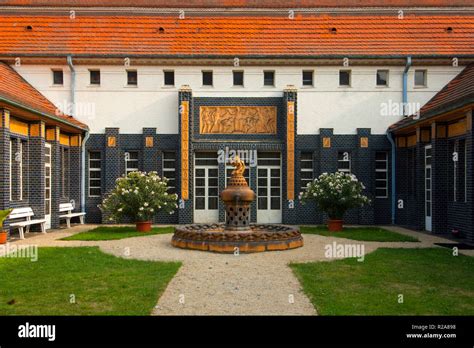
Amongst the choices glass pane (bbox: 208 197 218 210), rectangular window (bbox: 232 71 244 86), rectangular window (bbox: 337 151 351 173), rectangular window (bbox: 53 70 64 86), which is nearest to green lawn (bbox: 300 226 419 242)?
rectangular window (bbox: 337 151 351 173)

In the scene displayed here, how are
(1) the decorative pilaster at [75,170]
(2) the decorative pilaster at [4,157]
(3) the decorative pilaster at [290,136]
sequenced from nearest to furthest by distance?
(2) the decorative pilaster at [4,157] → (3) the decorative pilaster at [290,136] → (1) the decorative pilaster at [75,170]

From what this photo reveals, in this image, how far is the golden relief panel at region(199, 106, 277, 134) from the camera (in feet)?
77.3

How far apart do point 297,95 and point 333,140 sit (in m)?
2.72

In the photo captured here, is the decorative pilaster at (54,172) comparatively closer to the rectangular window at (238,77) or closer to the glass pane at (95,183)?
the glass pane at (95,183)

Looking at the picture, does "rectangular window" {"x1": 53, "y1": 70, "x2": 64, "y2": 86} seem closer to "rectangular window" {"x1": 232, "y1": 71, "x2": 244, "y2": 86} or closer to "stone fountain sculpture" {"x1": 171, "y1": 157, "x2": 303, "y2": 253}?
"rectangular window" {"x1": 232, "y1": 71, "x2": 244, "y2": 86}

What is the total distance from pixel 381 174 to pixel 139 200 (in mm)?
11602

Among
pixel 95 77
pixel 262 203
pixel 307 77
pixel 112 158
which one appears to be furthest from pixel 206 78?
pixel 262 203

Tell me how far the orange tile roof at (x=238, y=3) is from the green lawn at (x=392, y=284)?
18.2 m

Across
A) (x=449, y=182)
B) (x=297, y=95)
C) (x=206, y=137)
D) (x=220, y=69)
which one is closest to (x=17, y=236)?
(x=206, y=137)

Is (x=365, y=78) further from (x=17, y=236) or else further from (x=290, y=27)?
(x=17, y=236)

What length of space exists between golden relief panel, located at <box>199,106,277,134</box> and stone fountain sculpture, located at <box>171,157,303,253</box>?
25.7 ft

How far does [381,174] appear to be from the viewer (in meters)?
23.9

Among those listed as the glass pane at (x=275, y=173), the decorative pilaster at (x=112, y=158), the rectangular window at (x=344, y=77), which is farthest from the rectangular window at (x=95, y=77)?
the rectangular window at (x=344, y=77)

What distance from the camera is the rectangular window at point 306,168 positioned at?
23906 mm
